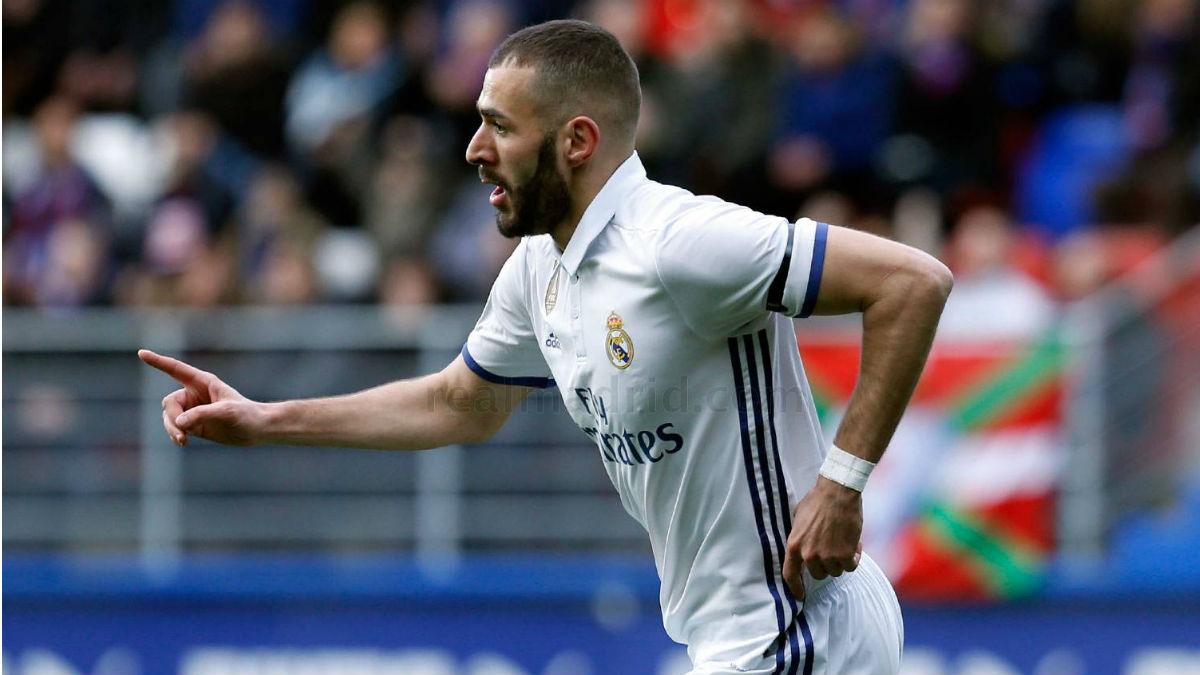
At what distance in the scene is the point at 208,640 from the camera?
9.10m

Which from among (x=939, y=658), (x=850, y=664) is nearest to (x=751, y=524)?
(x=850, y=664)

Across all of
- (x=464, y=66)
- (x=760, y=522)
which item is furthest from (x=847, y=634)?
(x=464, y=66)

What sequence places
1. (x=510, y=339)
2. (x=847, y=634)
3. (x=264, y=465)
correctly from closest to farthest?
(x=847, y=634), (x=510, y=339), (x=264, y=465)

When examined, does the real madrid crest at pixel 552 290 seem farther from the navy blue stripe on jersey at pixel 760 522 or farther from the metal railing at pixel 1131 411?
the metal railing at pixel 1131 411

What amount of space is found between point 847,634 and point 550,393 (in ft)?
16.1

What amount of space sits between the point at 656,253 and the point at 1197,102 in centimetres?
686

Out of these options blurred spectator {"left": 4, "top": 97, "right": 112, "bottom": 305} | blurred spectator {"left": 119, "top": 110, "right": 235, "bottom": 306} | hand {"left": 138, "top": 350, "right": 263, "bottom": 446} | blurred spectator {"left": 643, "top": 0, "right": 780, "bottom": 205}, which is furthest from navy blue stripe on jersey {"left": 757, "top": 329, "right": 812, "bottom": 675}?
blurred spectator {"left": 4, "top": 97, "right": 112, "bottom": 305}

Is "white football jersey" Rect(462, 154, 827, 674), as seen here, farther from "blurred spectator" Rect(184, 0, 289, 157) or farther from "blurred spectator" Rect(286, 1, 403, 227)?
"blurred spectator" Rect(184, 0, 289, 157)

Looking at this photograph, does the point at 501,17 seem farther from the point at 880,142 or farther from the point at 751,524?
the point at 751,524

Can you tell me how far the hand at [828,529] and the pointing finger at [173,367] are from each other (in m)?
1.65

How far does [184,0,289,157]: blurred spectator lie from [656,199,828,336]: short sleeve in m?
7.26

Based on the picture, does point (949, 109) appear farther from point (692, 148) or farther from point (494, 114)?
point (494, 114)

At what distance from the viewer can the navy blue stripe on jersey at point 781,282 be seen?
385 cm

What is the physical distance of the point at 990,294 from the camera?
8805 mm
